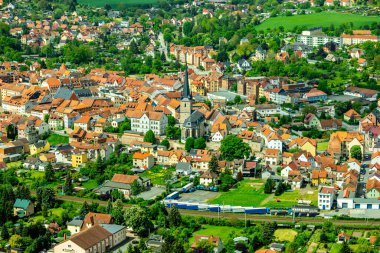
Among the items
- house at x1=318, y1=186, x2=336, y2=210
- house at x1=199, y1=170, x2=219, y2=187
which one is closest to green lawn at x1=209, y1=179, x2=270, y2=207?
house at x1=199, y1=170, x2=219, y2=187

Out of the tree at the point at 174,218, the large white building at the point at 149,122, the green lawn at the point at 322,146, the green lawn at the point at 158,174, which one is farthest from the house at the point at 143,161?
the green lawn at the point at 322,146

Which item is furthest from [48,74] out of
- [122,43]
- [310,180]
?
[310,180]

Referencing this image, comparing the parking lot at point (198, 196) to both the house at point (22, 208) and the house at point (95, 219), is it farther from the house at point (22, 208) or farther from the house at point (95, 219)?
the house at point (22, 208)

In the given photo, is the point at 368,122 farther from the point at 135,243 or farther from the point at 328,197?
the point at 135,243

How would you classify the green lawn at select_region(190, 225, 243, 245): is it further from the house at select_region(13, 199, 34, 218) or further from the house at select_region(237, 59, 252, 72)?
the house at select_region(237, 59, 252, 72)

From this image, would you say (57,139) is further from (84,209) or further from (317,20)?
(317,20)

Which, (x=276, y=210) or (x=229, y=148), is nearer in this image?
(x=276, y=210)

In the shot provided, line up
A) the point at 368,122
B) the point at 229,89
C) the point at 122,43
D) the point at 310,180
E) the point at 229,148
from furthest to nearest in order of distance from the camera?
the point at 122,43
the point at 229,89
the point at 368,122
the point at 229,148
the point at 310,180
